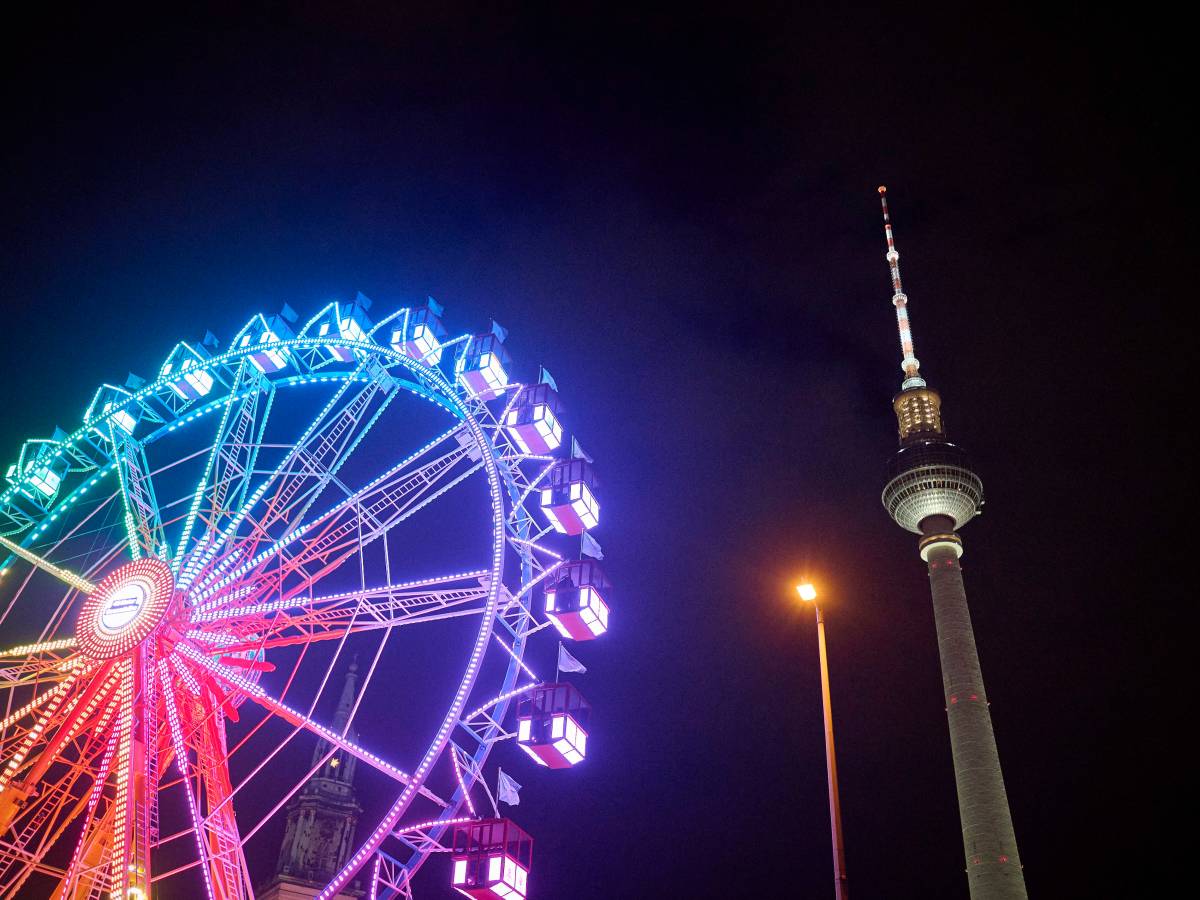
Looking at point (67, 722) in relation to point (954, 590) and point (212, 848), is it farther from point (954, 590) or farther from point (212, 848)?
point (954, 590)

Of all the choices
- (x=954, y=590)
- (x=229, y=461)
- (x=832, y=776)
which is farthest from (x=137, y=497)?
(x=954, y=590)

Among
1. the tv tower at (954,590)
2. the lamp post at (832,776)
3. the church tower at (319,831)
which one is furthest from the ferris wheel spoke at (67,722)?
the church tower at (319,831)

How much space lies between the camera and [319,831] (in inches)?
2972

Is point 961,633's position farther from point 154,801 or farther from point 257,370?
point 154,801

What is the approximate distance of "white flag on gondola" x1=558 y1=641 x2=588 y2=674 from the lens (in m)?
26.2

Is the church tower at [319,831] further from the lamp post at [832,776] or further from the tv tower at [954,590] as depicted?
the lamp post at [832,776]

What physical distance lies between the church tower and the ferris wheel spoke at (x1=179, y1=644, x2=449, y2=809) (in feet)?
170

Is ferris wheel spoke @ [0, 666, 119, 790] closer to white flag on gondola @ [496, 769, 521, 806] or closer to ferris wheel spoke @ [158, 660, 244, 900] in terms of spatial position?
ferris wheel spoke @ [158, 660, 244, 900]

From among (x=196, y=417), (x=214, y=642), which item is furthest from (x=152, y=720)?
(x=196, y=417)

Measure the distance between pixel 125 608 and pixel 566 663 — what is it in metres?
10.4

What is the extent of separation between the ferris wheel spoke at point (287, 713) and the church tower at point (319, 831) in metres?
51.9

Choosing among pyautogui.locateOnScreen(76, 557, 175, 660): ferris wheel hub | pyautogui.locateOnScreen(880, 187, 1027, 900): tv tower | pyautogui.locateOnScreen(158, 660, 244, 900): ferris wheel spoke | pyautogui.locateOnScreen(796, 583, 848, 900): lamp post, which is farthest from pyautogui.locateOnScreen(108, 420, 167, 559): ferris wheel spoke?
pyautogui.locateOnScreen(880, 187, 1027, 900): tv tower

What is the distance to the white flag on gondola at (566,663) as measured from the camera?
26.2 meters

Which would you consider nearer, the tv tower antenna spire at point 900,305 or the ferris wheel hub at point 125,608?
the ferris wheel hub at point 125,608
